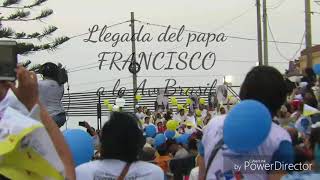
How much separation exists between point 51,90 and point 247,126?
320 centimetres

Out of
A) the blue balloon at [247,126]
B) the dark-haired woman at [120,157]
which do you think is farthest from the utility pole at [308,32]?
the blue balloon at [247,126]

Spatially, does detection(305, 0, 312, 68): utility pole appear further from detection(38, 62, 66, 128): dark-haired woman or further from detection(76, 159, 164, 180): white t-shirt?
detection(76, 159, 164, 180): white t-shirt

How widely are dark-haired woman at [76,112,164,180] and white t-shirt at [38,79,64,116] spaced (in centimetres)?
241

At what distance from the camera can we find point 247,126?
2713mm

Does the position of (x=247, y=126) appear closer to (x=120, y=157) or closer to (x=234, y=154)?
(x=234, y=154)

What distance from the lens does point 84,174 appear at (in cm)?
310

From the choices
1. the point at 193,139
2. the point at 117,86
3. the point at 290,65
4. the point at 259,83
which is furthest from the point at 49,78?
the point at 290,65

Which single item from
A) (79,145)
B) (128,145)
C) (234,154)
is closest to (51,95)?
(79,145)

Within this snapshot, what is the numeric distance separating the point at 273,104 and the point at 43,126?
117 centimetres

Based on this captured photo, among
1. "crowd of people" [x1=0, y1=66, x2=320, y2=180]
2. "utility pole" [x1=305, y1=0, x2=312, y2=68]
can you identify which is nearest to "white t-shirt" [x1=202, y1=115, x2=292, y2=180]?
"crowd of people" [x1=0, y1=66, x2=320, y2=180]

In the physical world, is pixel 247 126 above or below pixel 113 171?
above

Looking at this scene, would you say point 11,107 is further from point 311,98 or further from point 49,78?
point 311,98

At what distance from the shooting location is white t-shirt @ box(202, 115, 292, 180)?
275 cm

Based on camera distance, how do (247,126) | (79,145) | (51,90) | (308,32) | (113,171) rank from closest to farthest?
(247,126), (113,171), (79,145), (51,90), (308,32)
